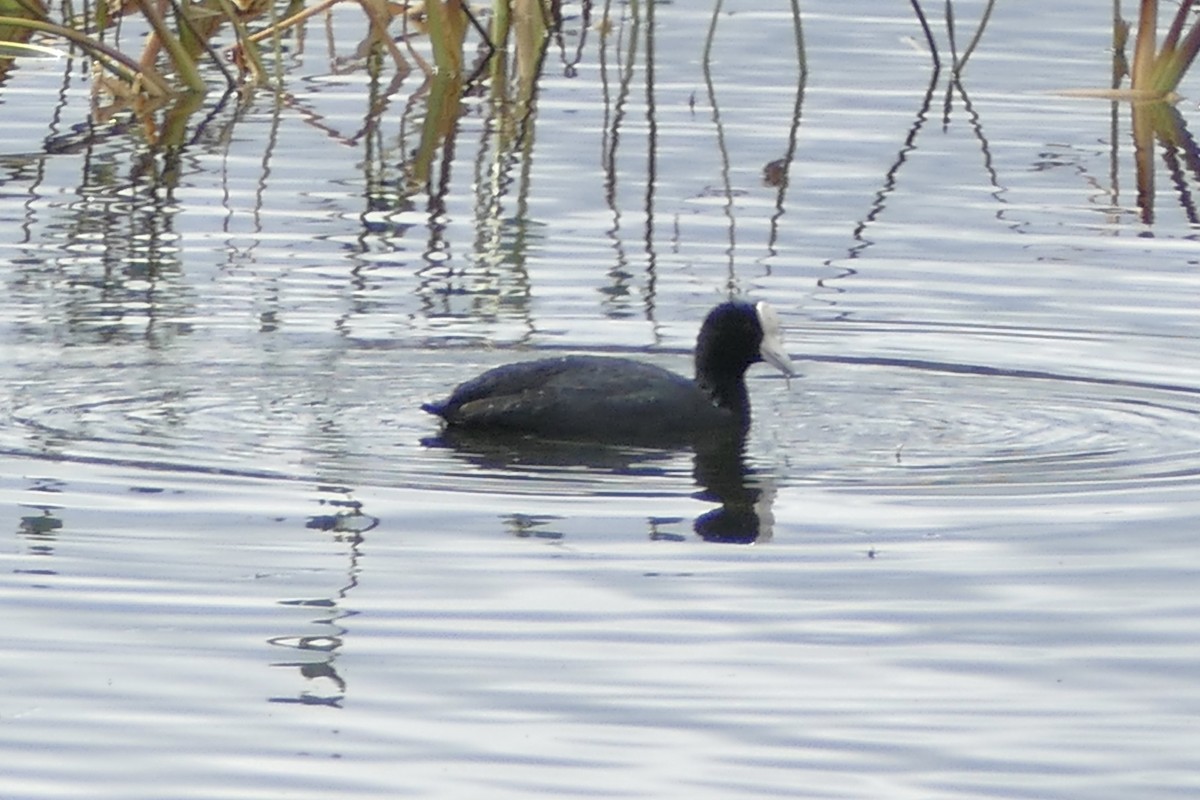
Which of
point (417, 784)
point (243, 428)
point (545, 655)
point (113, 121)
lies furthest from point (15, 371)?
point (113, 121)

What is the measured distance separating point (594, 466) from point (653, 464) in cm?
21

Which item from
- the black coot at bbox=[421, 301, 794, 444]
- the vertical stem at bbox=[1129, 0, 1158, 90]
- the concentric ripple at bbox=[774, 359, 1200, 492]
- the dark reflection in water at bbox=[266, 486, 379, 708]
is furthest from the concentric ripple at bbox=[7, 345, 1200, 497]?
the vertical stem at bbox=[1129, 0, 1158, 90]

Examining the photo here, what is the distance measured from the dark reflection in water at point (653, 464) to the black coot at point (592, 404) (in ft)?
0.18

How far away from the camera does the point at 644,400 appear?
8422 millimetres

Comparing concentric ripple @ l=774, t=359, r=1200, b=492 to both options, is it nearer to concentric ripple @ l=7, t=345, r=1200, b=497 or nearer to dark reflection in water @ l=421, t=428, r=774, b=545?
concentric ripple @ l=7, t=345, r=1200, b=497

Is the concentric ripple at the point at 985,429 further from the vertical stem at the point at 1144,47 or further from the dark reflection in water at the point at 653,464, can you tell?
the vertical stem at the point at 1144,47

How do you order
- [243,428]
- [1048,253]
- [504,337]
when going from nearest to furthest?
[243,428]
[504,337]
[1048,253]

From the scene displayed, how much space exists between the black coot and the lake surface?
16 cm

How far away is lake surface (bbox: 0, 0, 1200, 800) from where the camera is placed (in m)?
5.52

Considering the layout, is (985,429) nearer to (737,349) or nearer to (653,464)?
(737,349)

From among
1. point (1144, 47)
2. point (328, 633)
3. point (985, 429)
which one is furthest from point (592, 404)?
point (1144, 47)

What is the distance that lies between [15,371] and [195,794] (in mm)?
3931

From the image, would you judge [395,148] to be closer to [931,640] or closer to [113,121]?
[113,121]

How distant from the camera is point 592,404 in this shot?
8.32 metres
